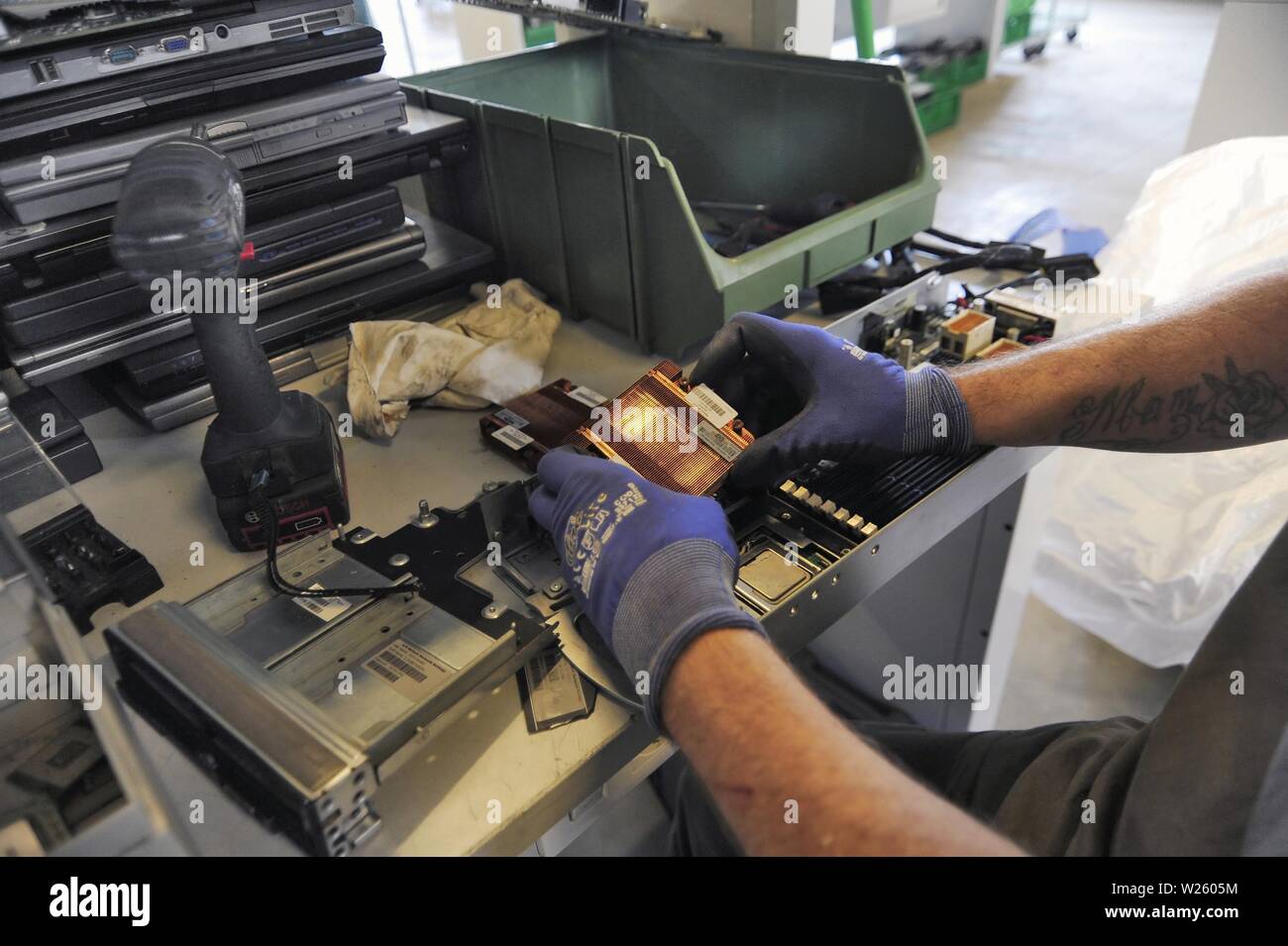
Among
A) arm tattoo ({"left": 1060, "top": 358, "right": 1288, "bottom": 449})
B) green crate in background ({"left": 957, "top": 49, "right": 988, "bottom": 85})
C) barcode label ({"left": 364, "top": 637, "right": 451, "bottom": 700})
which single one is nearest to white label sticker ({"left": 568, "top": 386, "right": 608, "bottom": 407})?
barcode label ({"left": 364, "top": 637, "right": 451, "bottom": 700})

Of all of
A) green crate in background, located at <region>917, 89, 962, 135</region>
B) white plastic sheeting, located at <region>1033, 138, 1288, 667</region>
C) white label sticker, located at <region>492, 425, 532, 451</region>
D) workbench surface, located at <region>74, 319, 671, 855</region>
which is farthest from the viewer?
green crate in background, located at <region>917, 89, 962, 135</region>

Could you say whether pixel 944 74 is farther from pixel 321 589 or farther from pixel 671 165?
pixel 321 589

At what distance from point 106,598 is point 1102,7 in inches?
292

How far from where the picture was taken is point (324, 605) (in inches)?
30.1

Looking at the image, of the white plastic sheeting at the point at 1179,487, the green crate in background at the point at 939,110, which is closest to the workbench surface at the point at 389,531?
the white plastic sheeting at the point at 1179,487

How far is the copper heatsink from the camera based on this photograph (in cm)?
86

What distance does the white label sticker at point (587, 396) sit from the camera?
3.38 ft

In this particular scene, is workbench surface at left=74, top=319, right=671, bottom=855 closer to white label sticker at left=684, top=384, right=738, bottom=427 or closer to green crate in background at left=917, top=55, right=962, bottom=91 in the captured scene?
white label sticker at left=684, top=384, right=738, bottom=427

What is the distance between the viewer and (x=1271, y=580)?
0.72 meters

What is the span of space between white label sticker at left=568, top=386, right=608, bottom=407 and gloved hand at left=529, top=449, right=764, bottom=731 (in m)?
0.21

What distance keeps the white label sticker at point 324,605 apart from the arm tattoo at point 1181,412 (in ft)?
2.52

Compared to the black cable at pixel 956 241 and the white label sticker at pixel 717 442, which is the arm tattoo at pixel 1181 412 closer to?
the white label sticker at pixel 717 442
